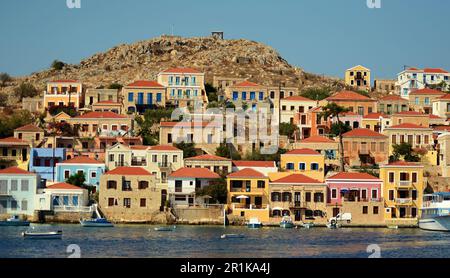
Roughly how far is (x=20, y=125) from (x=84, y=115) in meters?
3.97

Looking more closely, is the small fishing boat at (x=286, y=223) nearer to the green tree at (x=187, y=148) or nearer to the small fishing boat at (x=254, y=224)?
the small fishing boat at (x=254, y=224)

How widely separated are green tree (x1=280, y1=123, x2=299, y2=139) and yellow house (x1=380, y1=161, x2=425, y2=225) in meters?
11.4

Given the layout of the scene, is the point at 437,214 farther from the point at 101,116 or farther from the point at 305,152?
the point at 101,116

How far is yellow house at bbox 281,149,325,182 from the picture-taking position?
49844 millimetres

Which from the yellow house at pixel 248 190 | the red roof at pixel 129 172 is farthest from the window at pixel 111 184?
the yellow house at pixel 248 190

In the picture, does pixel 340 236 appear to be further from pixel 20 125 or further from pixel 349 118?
pixel 20 125

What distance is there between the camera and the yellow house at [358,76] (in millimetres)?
81625

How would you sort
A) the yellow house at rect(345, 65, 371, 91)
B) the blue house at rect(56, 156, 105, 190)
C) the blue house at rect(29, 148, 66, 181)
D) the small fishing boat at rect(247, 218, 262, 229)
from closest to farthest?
the small fishing boat at rect(247, 218, 262, 229) → the blue house at rect(56, 156, 105, 190) → the blue house at rect(29, 148, 66, 181) → the yellow house at rect(345, 65, 371, 91)

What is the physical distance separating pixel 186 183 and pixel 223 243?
13311mm

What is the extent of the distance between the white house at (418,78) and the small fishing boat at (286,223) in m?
34.6

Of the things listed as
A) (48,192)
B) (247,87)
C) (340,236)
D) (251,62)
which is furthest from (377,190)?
(251,62)

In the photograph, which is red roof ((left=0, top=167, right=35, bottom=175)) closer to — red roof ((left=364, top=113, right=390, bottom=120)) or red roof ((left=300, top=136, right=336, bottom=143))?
red roof ((left=300, top=136, right=336, bottom=143))

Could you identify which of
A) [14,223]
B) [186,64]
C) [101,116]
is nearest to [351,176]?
[14,223]

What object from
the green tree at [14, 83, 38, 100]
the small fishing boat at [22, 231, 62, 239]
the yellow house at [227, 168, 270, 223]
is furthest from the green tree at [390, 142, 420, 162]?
the green tree at [14, 83, 38, 100]
